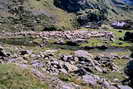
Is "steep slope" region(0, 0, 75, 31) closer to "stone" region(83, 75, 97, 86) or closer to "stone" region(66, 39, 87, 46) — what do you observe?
"stone" region(66, 39, 87, 46)

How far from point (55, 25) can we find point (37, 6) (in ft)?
70.3

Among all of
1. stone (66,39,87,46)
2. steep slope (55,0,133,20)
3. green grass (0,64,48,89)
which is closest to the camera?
green grass (0,64,48,89)

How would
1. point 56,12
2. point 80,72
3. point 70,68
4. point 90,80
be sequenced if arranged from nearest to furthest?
point 90,80
point 80,72
point 70,68
point 56,12

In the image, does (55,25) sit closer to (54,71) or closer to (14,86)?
(54,71)

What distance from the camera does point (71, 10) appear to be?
146 metres

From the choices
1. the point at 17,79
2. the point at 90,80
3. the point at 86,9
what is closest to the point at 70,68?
the point at 90,80

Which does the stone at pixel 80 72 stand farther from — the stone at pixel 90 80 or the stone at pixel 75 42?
the stone at pixel 75 42

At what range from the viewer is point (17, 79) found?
23.8 meters

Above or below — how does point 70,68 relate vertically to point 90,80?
below

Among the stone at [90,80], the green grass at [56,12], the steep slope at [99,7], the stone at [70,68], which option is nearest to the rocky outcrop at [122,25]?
the green grass at [56,12]

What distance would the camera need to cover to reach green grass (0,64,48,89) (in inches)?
901

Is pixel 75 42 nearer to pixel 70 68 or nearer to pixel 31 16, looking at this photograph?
pixel 31 16

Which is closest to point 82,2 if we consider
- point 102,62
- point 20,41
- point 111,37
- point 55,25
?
point 55,25

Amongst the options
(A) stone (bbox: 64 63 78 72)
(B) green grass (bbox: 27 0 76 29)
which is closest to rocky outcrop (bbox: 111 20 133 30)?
(B) green grass (bbox: 27 0 76 29)
